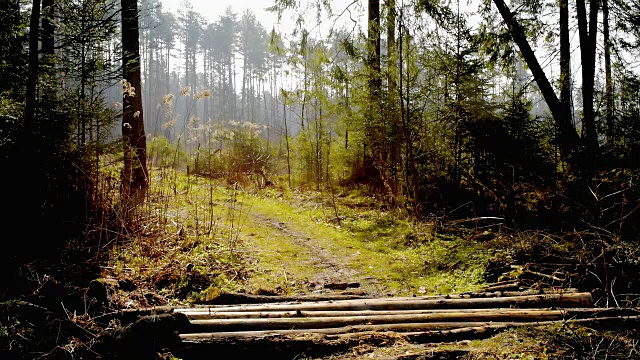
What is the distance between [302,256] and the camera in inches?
222

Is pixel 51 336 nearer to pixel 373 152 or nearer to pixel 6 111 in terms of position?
pixel 6 111

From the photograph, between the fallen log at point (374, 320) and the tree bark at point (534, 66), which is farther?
the tree bark at point (534, 66)

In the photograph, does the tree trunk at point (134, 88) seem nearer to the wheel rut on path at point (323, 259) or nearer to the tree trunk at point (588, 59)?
the wheel rut on path at point (323, 259)

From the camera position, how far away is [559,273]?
378 centimetres

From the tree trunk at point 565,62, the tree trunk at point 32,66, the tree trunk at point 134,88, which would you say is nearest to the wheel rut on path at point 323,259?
the tree trunk at point 134,88

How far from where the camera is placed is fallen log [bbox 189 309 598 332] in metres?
2.98

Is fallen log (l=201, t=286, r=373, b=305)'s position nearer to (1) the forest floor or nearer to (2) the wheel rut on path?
(1) the forest floor

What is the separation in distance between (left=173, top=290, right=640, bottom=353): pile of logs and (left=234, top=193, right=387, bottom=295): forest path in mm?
950

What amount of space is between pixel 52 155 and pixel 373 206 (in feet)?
20.6

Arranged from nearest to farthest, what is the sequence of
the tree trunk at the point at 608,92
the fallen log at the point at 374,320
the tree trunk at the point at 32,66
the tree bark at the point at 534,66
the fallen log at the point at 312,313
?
the fallen log at the point at 374,320 → the fallen log at the point at 312,313 → the tree trunk at the point at 32,66 → the tree bark at the point at 534,66 → the tree trunk at the point at 608,92

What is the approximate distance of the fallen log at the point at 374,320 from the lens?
2.98 meters

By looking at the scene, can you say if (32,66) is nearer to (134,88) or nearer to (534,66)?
(134,88)

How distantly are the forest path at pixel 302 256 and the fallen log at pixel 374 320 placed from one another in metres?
1.13

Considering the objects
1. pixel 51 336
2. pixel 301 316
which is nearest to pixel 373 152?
pixel 301 316
